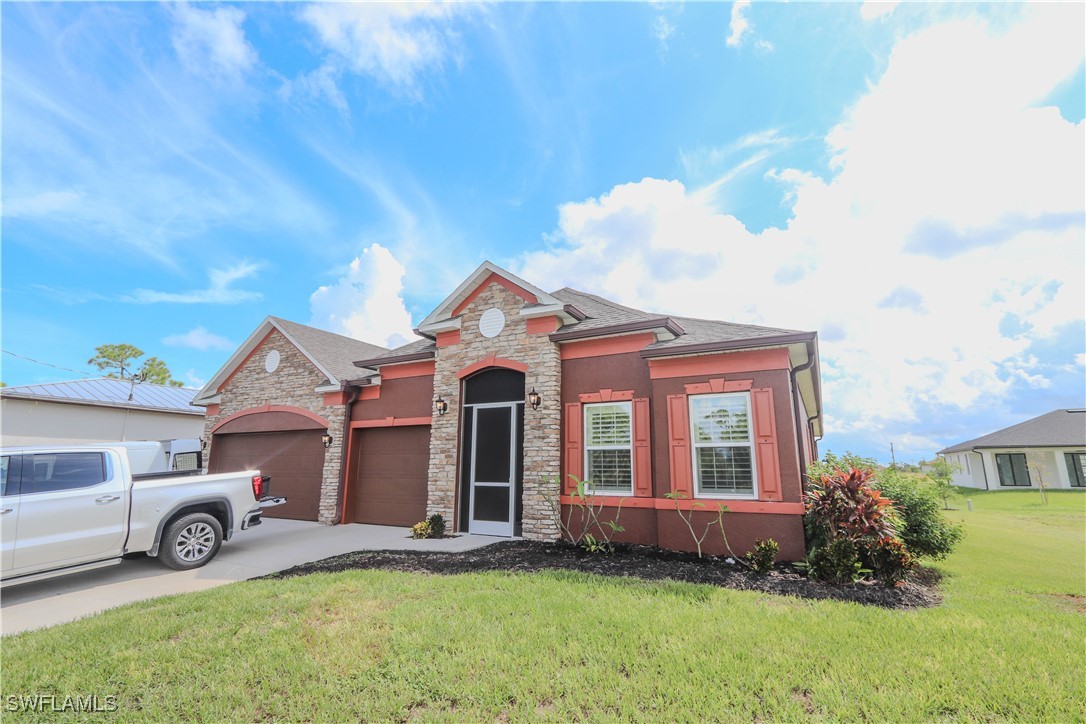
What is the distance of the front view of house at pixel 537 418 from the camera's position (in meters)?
7.37

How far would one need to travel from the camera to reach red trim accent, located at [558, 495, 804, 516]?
6898 mm

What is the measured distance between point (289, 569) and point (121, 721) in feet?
13.5

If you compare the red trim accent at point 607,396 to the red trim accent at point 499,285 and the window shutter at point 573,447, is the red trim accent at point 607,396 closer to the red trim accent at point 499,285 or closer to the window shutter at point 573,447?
the window shutter at point 573,447

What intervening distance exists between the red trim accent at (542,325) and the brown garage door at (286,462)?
6.63 metres

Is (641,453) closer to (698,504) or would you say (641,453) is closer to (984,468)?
(698,504)

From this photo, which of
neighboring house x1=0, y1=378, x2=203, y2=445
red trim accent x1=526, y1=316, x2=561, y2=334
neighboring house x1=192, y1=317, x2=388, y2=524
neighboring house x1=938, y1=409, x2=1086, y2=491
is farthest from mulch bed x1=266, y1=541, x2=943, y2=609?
neighboring house x1=938, y1=409, x2=1086, y2=491

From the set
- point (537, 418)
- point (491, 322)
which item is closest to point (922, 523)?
point (537, 418)

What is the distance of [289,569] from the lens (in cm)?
696

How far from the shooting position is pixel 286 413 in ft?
41.8

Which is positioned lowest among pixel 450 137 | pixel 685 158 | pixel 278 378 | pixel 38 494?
pixel 38 494

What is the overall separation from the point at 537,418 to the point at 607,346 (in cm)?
190

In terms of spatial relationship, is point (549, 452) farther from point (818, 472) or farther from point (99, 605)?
point (99, 605)

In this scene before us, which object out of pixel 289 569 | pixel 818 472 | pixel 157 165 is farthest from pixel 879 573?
pixel 157 165

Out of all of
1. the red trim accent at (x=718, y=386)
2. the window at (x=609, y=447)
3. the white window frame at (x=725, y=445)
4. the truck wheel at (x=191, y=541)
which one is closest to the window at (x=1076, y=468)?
the white window frame at (x=725, y=445)
